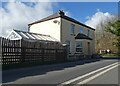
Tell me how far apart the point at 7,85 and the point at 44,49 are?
15210 millimetres

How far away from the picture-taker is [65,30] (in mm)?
37875

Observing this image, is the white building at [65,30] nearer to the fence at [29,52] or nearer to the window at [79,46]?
the window at [79,46]

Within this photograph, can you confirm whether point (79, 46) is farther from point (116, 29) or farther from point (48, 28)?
point (116, 29)

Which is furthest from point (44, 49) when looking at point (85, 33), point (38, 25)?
point (85, 33)

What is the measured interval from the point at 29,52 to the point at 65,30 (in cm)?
1594

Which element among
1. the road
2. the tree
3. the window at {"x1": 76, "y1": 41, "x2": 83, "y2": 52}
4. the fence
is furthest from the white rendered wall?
the road

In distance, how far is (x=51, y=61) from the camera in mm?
25984

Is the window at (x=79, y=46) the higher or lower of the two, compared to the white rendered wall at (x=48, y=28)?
lower

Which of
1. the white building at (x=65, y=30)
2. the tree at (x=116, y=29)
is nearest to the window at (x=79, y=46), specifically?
the white building at (x=65, y=30)

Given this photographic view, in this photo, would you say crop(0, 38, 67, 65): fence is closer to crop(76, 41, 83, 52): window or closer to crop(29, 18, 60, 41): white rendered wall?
crop(29, 18, 60, 41): white rendered wall

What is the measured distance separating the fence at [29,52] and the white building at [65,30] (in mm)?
7645

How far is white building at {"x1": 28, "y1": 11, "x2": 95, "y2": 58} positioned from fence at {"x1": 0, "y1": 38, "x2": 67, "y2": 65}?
7.65m

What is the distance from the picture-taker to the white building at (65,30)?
121 ft

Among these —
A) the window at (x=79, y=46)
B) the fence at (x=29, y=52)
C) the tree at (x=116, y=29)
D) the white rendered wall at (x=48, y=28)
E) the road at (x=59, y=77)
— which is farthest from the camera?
the tree at (x=116, y=29)
